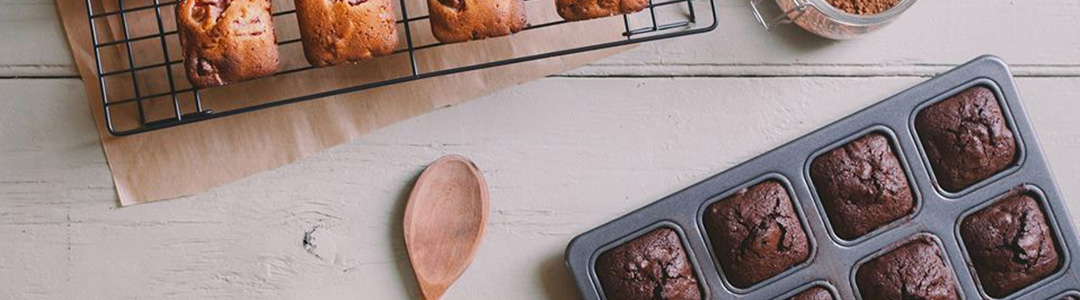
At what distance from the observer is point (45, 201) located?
230cm

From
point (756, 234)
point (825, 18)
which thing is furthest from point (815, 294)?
point (825, 18)

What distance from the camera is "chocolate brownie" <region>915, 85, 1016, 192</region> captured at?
2227 mm

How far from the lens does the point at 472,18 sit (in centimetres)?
206

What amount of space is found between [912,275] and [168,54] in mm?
1634

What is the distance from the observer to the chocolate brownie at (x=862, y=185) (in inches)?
87.9

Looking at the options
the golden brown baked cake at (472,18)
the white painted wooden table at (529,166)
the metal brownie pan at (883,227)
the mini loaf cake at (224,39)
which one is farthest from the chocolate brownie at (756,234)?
the mini loaf cake at (224,39)

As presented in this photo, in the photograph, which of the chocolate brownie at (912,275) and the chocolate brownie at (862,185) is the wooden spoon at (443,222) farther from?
the chocolate brownie at (912,275)

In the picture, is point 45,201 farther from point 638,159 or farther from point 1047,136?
point 1047,136

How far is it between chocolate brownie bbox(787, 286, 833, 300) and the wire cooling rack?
604 mm

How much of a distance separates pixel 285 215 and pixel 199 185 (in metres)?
0.19

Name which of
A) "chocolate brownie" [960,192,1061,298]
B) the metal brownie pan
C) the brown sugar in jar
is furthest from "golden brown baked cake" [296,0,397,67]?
"chocolate brownie" [960,192,1061,298]

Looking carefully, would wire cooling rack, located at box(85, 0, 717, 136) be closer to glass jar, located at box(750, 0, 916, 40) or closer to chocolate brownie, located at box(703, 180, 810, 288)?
glass jar, located at box(750, 0, 916, 40)

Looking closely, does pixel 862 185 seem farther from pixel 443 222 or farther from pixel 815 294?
pixel 443 222

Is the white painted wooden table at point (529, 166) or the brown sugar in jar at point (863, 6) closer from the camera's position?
the brown sugar in jar at point (863, 6)
